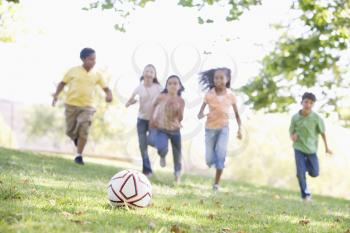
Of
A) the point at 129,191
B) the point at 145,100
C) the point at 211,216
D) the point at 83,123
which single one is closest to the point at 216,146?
the point at 145,100

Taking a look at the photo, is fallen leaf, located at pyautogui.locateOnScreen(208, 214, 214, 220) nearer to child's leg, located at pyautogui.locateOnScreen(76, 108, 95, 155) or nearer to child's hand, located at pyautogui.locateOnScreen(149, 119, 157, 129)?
child's hand, located at pyautogui.locateOnScreen(149, 119, 157, 129)

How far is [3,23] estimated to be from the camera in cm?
2106

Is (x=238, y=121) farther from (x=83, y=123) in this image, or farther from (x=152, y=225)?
(x=152, y=225)

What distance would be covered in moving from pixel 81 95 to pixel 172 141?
2512 millimetres

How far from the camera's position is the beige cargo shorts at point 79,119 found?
12.6 m

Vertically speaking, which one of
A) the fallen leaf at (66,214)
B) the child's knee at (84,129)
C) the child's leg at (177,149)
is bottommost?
the fallen leaf at (66,214)

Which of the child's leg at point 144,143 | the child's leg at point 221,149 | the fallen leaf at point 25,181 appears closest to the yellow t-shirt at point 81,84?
the child's leg at point 144,143

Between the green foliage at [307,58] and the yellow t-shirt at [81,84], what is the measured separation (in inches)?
241

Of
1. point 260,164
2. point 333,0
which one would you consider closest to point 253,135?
point 260,164

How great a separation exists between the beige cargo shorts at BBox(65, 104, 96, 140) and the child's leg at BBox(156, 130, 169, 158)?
2.14m

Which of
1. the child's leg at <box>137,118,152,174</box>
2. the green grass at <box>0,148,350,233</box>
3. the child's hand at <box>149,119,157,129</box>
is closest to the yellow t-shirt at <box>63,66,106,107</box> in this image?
the child's leg at <box>137,118,152,174</box>

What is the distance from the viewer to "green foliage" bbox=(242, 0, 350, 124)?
639 inches

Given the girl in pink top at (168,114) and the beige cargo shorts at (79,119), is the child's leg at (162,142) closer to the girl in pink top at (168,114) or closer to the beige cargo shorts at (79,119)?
the girl in pink top at (168,114)

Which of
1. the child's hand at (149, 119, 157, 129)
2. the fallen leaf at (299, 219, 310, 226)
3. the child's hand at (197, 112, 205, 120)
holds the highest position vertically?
the child's hand at (197, 112, 205, 120)
